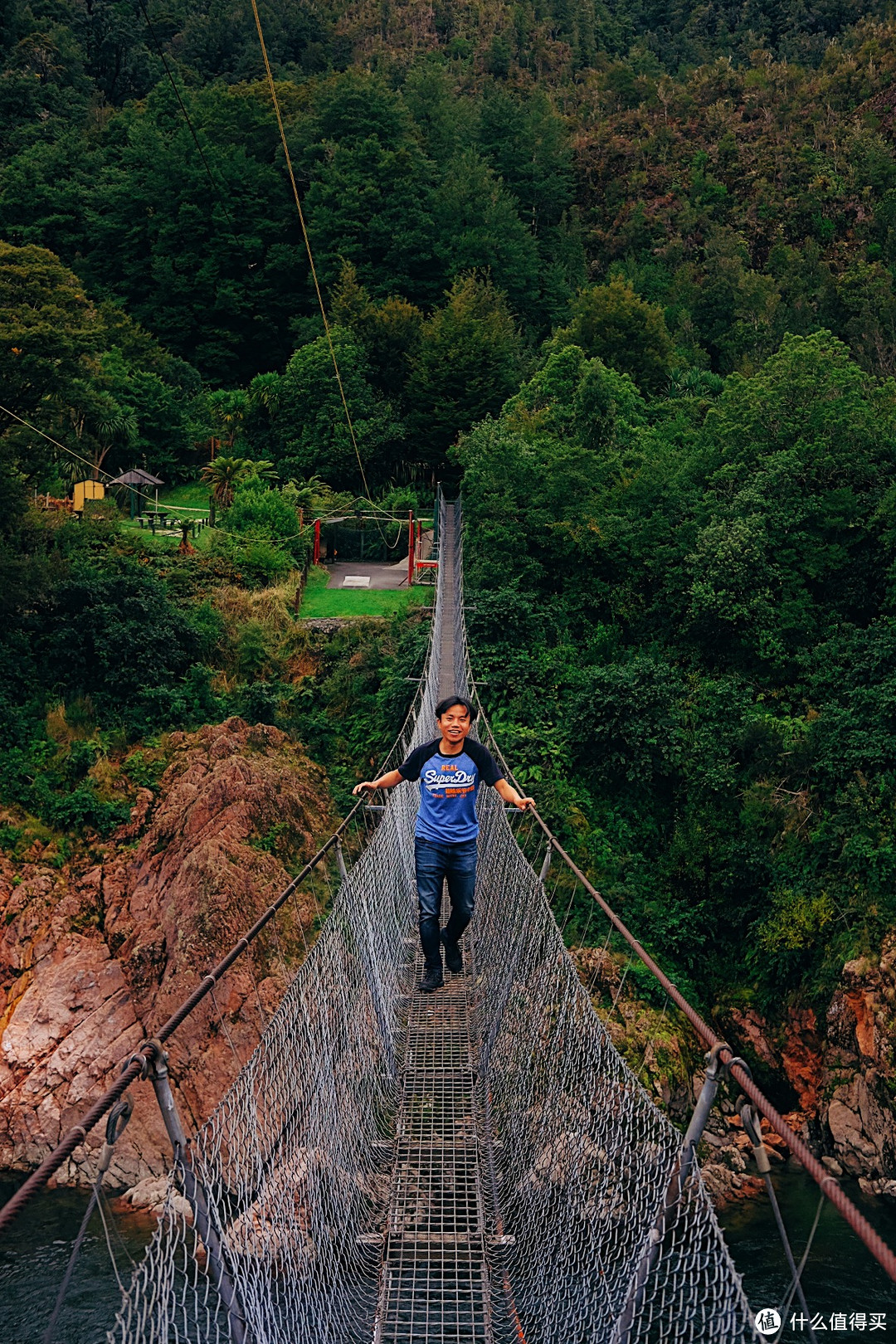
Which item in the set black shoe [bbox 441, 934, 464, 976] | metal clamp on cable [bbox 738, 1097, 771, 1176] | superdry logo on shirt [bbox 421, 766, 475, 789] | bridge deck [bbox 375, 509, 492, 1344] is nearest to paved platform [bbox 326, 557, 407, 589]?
bridge deck [bbox 375, 509, 492, 1344]

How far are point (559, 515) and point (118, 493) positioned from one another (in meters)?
7.07

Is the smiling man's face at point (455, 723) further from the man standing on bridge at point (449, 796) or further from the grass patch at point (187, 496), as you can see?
the grass patch at point (187, 496)

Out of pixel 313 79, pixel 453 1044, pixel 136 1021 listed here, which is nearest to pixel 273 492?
pixel 136 1021

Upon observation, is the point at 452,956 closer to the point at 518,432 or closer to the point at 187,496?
the point at 518,432

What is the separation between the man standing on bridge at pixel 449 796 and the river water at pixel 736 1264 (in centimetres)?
413

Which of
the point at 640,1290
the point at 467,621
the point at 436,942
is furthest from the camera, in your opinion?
the point at 467,621

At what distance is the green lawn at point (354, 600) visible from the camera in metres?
13.9

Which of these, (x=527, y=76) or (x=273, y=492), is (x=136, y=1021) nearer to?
(x=273, y=492)

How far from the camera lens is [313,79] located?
3356 cm

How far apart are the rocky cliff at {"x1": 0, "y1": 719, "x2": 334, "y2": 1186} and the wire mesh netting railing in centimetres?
483

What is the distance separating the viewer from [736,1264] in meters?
7.82

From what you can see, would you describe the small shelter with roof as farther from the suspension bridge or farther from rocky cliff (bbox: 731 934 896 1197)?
the suspension bridge

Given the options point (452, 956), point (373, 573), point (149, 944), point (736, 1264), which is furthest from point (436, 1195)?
point (373, 573)

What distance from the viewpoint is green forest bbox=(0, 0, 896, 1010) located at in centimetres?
1110
